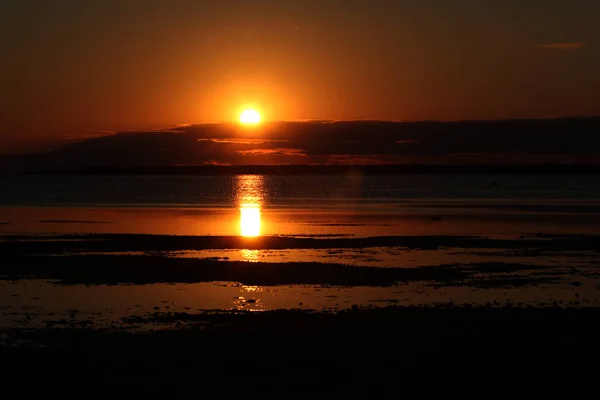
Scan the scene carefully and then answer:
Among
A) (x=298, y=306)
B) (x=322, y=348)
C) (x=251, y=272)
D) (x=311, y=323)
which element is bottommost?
(x=322, y=348)

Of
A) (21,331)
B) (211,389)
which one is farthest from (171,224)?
(211,389)

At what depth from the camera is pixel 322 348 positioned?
1520 cm

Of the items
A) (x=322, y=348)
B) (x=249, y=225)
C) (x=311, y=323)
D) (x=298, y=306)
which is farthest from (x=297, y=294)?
(x=249, y=225)

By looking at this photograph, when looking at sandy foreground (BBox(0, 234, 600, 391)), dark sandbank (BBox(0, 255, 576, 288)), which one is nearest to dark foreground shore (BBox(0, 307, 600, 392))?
sandy foreground (BBox(0, 234, 600, 391))

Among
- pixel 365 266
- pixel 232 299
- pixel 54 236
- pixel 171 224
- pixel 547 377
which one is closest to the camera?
pixel 547 377

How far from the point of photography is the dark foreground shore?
1333cm

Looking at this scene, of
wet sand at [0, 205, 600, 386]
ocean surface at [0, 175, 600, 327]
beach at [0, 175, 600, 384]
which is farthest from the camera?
ocean surface at [0, 175, 600, 327]

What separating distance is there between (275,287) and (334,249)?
1067cm

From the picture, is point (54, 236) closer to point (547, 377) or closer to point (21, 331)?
point (21, 331)

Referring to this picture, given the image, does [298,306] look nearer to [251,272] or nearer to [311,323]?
[311,323]

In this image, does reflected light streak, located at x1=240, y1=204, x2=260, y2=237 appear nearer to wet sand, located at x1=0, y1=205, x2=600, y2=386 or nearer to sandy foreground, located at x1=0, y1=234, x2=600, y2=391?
wet sand, located at x1=0, y1=205, x2=600, y2=386

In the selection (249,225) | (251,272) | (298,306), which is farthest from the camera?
(249,225)

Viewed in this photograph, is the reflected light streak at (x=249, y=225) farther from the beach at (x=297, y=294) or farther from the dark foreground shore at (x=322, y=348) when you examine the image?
the dark foreground shore at (x=322, y=348)

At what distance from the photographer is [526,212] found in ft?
198
